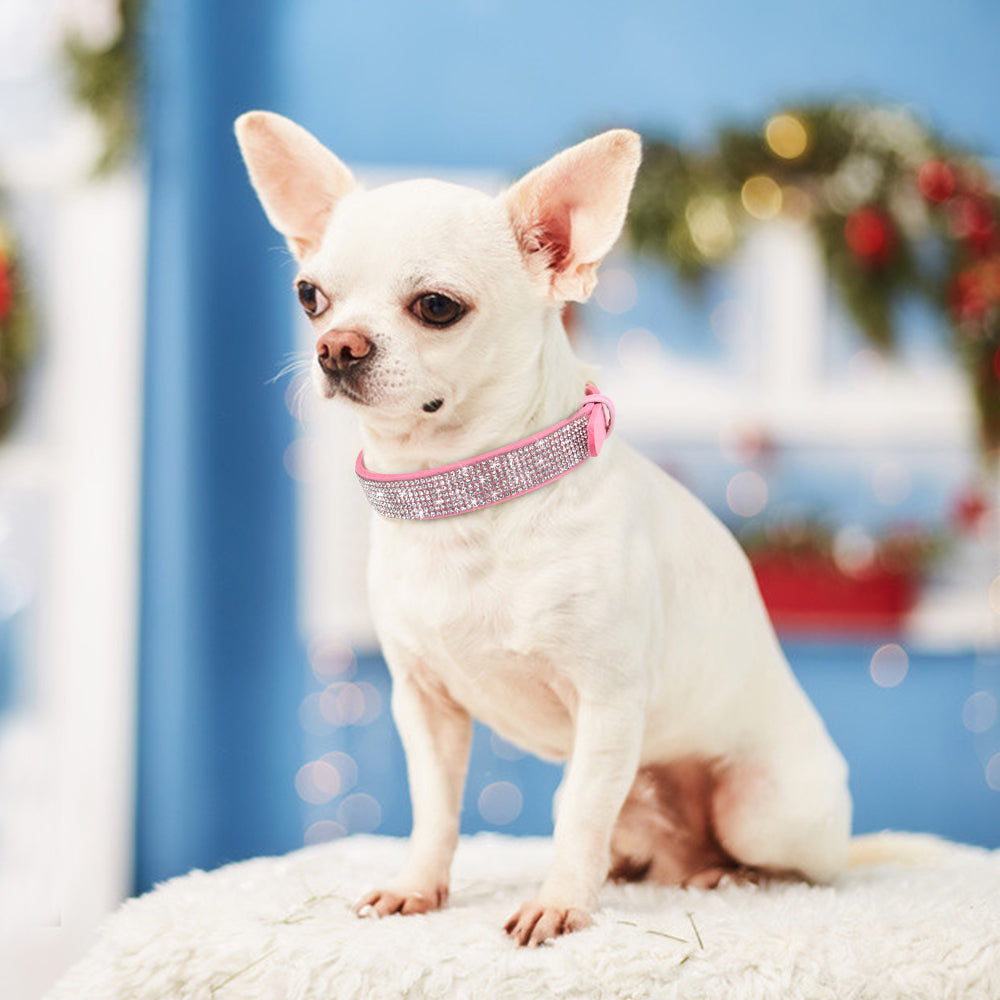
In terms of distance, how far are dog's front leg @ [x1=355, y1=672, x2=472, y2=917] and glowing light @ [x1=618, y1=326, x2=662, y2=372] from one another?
1.96 metres

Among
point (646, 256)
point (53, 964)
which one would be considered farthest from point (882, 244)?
point (53, 964)

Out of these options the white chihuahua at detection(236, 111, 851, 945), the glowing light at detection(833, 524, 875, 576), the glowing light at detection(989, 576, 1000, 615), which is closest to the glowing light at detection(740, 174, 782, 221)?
the glowing light at detection(833, 524, 875, 576)

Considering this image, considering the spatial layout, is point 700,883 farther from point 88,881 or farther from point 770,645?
point 88,881

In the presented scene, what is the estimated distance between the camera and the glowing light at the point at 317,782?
9.29ft

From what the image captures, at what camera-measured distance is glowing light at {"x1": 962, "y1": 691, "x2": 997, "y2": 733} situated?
9.36 feet

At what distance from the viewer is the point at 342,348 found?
0.81 meters

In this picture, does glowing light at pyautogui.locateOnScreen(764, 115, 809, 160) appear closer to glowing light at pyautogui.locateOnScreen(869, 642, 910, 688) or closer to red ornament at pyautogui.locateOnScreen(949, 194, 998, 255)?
red ornament at pyautogui.locateOnScreen(949, 194, 998, 255)

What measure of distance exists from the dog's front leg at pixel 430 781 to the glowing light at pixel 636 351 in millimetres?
1962

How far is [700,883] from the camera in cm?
106

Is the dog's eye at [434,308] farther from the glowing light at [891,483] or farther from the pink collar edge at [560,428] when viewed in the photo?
the glowing light at [891,483]

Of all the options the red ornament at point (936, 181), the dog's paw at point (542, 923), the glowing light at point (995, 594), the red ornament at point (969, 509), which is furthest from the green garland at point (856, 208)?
the dog's paw at point (542, 923)

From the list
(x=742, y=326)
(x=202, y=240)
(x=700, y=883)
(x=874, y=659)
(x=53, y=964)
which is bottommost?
(x=53, y=964)

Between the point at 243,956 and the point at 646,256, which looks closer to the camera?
the point at 243,956

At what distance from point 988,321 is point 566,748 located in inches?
88.9
